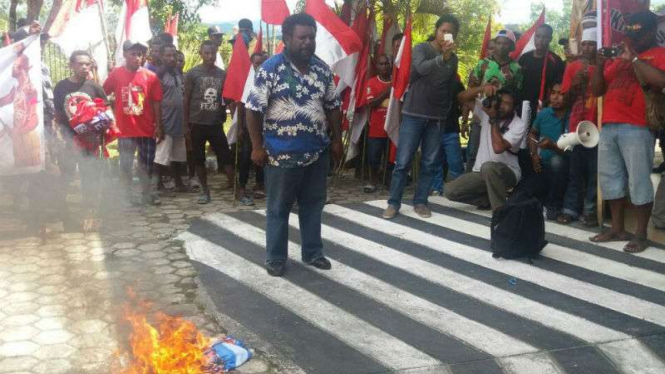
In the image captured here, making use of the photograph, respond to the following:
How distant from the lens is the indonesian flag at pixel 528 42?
860 centimetres

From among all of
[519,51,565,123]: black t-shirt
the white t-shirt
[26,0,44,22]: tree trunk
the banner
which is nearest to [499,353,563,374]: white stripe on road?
the white t-shirt

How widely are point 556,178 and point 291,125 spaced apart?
3.41 m

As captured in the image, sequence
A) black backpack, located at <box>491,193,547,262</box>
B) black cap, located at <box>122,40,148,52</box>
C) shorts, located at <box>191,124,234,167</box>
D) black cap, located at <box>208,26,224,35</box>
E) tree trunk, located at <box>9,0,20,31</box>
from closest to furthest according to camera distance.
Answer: black backpack, located at <box>491,193,547,262</box>
black cap, located at <box>122,40,148,52</box>
shorts, located at <box>191,124,234,167</box>
black cap, located at <box>208,26,224,35</box>
tree trunk, located at <box>9,0,20,31</box>

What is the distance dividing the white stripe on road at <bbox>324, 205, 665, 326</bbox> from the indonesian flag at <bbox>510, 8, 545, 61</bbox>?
3318mm

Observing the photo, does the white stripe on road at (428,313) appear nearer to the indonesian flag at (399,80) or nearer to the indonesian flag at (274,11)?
the indonesian flag at (399,80)

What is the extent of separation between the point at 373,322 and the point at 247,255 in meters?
1.87

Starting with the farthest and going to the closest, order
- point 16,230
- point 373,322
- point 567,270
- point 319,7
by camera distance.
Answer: point 319,7 → point 16,230 → point 567,270 → point 373,322

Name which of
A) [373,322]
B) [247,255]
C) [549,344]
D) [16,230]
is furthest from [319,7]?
[549,344]

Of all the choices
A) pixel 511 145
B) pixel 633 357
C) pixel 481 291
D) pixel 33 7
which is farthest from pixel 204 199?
pixel 33 7

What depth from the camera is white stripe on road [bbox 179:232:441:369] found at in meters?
A: 3.87

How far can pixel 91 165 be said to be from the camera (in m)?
7.03

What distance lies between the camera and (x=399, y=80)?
25.2 ft

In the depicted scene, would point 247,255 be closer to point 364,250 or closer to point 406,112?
point 364,250

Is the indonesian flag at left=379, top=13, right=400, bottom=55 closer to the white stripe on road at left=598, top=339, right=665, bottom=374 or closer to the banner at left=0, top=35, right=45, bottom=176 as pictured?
the banner at left=0, top=35, right=45, bottom=176
